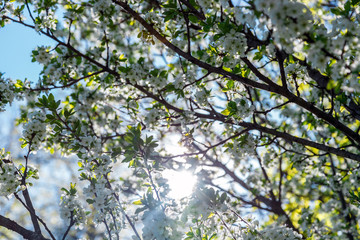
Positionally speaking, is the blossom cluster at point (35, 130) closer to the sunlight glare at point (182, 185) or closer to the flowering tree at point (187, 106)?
the flowering tree at point (187, 106)

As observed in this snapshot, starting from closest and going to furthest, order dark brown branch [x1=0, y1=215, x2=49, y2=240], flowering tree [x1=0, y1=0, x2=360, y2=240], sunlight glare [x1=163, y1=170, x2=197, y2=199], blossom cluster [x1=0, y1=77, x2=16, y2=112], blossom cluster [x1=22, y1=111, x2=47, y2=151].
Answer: flowering tree [x1=0, y1=0, x2=360, y2=240], dark brown branch [x1=0, y1=215, x2=49, y2=240], sunlight glare [x1=163, y1=170, x2=197, y2=199], blossom cluster [x1=22, y1=111, x2=47, y2=151], blossom cluster [x1=0, y1=77, x2=16, y2=112]

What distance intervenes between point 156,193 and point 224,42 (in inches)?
52.2

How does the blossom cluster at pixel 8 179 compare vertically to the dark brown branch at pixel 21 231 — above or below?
above

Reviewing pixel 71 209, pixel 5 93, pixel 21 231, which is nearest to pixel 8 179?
pixel 21 231

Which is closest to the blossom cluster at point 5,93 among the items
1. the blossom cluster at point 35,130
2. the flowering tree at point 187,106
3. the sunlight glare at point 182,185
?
the flowering tree at point 187,106

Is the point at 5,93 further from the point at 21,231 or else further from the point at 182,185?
the point at 182,185

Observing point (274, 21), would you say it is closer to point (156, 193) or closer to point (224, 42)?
point (224, 42)

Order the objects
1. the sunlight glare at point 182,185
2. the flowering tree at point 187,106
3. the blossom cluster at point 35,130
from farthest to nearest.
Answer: the blossom cluster at point 35,130
the sunlight glare at point 182,185
the flowering tree at point 187,106

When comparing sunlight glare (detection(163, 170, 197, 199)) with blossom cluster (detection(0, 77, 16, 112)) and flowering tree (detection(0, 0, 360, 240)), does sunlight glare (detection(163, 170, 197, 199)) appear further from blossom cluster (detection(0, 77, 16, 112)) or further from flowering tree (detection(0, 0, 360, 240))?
blossom cluster (detection(0, 77, 16, 112))

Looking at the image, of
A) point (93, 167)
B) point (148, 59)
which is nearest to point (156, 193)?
point (93, 167)

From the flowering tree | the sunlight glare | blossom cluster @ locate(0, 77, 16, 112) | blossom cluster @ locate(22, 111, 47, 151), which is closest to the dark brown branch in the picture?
the flowering tree

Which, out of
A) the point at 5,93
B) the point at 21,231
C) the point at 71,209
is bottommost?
the point at 21,231

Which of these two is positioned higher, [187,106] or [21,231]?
[187,106]

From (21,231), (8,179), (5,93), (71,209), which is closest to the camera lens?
(21,231)
